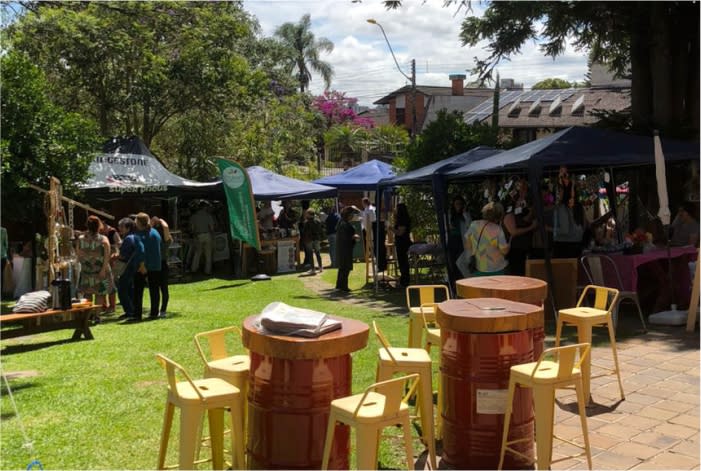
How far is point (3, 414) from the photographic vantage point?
5.74m

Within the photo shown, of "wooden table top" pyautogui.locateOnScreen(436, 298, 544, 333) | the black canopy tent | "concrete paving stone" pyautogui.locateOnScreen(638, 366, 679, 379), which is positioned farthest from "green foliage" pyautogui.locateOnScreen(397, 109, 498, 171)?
"wooden table top" pyautogui.locateOnScreen(436, 298, 544, 333)

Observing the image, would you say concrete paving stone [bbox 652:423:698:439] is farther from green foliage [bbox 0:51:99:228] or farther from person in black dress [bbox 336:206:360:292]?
green foliage [bbox 0:51:99:228]

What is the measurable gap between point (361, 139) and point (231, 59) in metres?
21.7

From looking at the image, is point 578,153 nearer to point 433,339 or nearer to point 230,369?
point 433,339

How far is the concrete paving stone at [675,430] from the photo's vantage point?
191 inches

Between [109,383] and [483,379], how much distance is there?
3965mm

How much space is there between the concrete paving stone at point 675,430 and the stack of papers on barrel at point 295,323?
2.64m

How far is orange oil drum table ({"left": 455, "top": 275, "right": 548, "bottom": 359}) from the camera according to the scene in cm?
516

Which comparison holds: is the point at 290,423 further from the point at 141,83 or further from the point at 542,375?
the point at 141,83

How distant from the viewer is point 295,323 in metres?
3.66

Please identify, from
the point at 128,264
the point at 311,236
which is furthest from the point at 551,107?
the point at 128,264

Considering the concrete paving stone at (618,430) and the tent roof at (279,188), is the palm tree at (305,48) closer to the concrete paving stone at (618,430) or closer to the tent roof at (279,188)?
the tent roof at (279,188)

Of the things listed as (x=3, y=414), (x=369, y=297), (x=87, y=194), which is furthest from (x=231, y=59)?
(x=3, y=414)

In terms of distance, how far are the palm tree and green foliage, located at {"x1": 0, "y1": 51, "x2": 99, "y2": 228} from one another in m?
39.5
